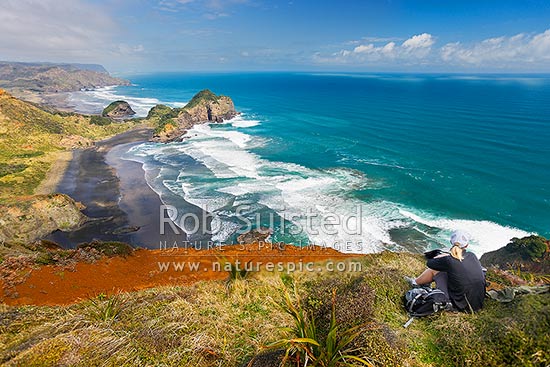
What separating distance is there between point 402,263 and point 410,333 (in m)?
5.12

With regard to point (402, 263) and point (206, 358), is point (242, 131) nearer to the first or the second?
point (402, 263)

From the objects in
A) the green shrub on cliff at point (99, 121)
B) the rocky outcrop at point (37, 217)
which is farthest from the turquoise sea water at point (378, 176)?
the green shrub on cliff at point (99, 121)

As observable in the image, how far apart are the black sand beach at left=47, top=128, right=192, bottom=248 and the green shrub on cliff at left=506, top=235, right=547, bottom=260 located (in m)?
21.7

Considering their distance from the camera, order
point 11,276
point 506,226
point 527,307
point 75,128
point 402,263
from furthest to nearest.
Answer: point 75,128, point 506,226, point 11,276, point 402,263, point 527,307

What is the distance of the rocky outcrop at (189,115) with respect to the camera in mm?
56469

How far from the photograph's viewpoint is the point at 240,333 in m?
5.03

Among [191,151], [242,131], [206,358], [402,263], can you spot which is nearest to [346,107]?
[242,131]

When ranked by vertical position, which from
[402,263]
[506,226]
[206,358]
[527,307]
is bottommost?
[506,226]

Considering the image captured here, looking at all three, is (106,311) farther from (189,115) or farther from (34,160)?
(189,115)

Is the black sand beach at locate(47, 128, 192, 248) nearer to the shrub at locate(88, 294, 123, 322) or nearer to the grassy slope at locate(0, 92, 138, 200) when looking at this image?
the grassy slope at locate(0, 92, 138, 200)

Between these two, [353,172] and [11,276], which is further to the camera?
[353,172]

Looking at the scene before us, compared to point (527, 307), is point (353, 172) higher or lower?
lower

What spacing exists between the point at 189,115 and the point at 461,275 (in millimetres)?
68223

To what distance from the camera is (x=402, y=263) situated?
919cm
